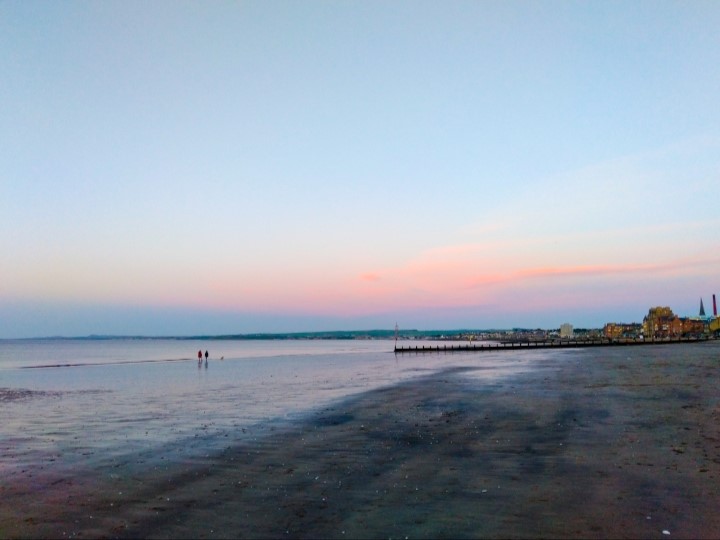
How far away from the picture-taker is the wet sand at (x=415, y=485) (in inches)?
360

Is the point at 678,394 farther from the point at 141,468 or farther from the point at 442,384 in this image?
the point at 141,468

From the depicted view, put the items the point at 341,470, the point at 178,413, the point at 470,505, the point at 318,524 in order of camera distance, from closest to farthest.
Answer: the point at 318,524
the point at 470,505
the point at 341,470
the point at 178,413

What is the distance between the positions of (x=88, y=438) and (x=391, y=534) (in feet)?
49.3

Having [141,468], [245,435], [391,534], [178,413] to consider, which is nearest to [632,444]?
[391,534]

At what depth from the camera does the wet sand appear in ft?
30.0

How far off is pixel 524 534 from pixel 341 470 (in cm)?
587

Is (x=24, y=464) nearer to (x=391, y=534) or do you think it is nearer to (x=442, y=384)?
(x=391, y=534)

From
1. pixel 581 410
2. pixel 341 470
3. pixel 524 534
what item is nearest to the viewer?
pixel 524 534

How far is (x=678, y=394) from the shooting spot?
27047mm

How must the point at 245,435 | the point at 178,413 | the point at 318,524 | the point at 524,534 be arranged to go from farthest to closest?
the point at 178,413, the point at 245,435, the point at 318,524, the point at 524,534

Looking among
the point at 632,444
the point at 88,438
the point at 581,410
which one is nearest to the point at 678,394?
the point at 581,410

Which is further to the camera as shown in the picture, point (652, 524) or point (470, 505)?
point (470, 505)

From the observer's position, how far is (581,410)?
22609mm

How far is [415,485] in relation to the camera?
1176 cm
